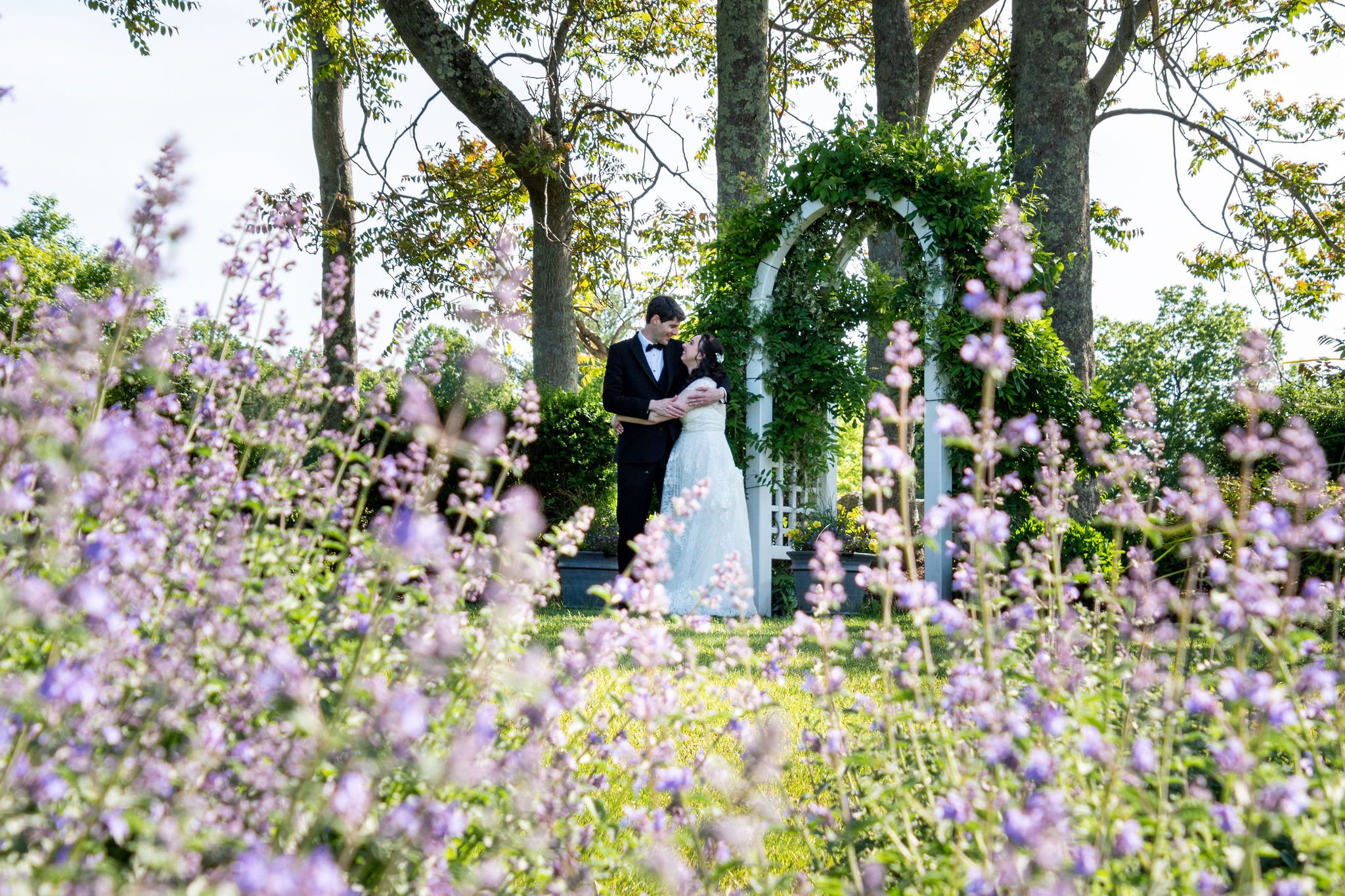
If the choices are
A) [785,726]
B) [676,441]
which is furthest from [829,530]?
[785,726]

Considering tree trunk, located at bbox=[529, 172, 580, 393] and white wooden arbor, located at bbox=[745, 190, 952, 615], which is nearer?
white wooden arbor, located at bbox=[745, 190, 952, 615]

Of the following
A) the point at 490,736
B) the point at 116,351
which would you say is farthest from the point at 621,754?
the point at 116,351

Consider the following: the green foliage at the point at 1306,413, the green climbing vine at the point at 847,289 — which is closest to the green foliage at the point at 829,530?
the green climbing vine at the point at 847,289

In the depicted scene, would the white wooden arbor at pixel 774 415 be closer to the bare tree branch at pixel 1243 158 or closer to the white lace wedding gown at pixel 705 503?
the white lace wedding gown at pixel 705 503

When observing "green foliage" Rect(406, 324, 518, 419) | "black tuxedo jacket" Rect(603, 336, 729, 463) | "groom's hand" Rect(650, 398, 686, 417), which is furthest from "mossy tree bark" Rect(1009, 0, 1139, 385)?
"green foliage" Rect(406, 324, 518, 419)

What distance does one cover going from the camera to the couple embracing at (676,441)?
6.58 meters

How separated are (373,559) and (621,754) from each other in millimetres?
691

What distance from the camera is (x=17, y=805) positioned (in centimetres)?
116

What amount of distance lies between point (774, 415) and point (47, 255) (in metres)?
29.0

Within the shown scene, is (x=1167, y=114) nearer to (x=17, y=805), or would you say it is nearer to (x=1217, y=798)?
(x=1217, y=798)

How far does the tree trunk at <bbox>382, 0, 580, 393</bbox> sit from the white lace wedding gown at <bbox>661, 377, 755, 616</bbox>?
13.5 ft

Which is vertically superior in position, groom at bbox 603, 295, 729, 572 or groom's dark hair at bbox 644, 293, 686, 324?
groom's dark hair at bbox 644, 293, 686, 324

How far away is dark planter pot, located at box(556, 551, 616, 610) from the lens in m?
8.61

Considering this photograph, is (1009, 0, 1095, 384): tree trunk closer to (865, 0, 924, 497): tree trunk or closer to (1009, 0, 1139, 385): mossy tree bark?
A: (1009, 0, 1139, 385): mossy tree bark
